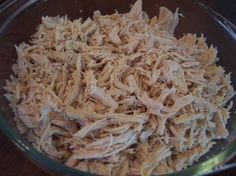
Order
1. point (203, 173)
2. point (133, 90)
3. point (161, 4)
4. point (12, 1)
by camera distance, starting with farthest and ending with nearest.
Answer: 1. point (161, 4)
2. point (12, 1)
3. point (133, 90)
4. point (203, 173)

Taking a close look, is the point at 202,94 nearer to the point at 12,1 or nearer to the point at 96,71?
the point at 96,71

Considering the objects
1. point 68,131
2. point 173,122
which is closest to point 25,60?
point 68,131

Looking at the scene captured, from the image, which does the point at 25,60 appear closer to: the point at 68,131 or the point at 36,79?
the point at 36,79

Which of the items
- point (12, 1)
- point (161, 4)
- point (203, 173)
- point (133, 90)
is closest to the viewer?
point (203, 173)

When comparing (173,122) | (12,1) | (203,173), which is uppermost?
(12,1)

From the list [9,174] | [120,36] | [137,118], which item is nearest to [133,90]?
[137,118]

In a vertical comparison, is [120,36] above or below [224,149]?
above

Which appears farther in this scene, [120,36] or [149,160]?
[120,36]
